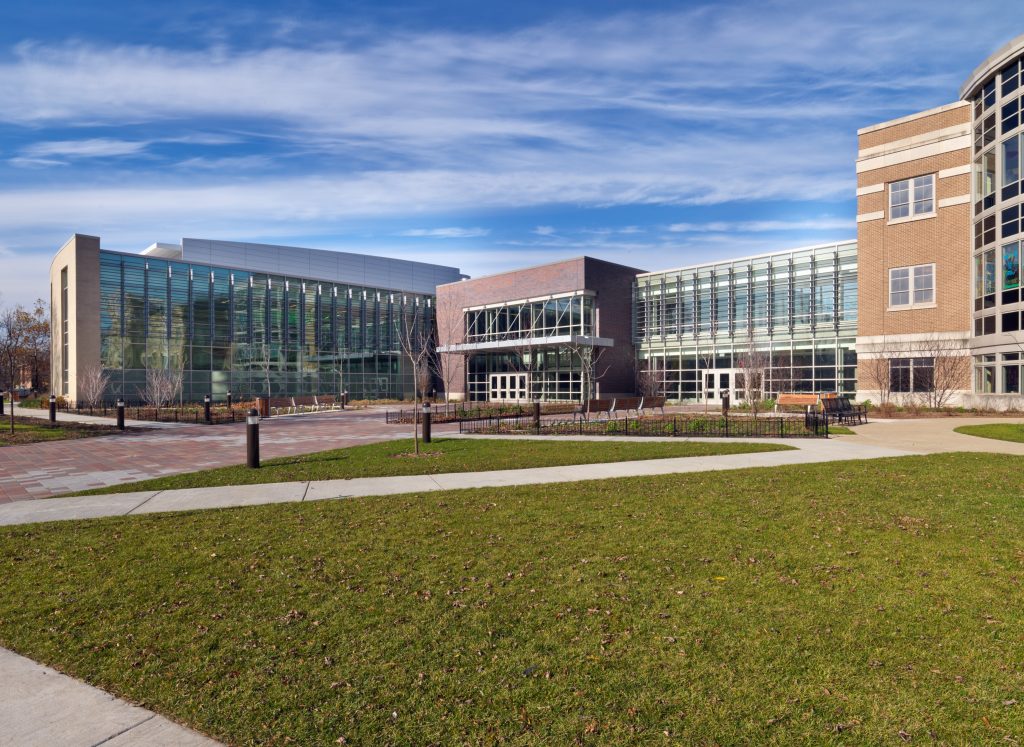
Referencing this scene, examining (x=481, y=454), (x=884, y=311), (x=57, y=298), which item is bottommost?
(x=481, y=454)

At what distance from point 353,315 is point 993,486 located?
54.7 m

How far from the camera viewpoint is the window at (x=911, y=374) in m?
34.1

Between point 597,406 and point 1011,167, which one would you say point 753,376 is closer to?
point 597,406

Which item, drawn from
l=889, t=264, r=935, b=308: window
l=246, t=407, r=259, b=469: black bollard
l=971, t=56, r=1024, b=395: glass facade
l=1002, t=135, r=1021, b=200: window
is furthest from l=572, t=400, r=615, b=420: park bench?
l=1002, t=135, r=1021, b=200: window

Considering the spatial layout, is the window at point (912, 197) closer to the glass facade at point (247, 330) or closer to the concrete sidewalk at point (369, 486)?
the concrete sidewalk at point (369, 486)

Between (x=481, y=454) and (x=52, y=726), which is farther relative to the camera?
(x=481, y=454)

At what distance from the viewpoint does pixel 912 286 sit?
35594mm

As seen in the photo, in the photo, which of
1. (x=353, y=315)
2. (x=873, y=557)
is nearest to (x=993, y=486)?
(x=873, y=557)

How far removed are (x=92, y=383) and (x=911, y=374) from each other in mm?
51941

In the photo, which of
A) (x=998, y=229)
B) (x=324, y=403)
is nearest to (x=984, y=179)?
(x=998, y=229)

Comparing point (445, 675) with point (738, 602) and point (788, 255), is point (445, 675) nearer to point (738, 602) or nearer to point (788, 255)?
point (738, 602)

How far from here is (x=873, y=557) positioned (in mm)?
6402

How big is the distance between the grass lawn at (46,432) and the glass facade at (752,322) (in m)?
35.4

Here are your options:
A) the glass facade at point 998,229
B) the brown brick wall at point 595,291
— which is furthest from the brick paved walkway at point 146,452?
the glass facade at point 998,229
